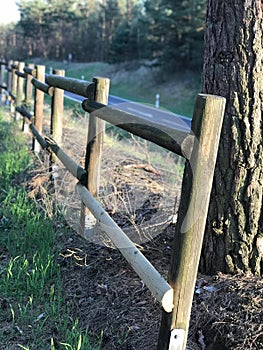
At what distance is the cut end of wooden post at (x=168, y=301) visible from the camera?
2.16 meters

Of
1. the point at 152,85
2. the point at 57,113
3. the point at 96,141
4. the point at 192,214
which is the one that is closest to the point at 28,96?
the point at 57,113

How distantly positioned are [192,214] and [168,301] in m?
0.45

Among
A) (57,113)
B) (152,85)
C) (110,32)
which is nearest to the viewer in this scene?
(57,113)

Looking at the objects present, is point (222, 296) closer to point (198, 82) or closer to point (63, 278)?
point (63, 278)

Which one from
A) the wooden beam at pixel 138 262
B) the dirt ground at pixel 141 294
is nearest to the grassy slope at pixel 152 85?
the dirt ground at pixel 141 294

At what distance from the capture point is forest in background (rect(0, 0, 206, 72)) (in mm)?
30688

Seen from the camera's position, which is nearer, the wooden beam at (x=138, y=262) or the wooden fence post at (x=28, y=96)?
the wooden beam at (x=138, y=262)

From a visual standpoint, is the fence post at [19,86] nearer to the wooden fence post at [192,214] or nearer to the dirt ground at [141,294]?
the dirt ground at [141,294]

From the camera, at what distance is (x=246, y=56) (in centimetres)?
263

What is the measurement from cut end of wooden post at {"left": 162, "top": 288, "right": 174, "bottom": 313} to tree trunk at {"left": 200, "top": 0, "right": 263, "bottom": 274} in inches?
27.8

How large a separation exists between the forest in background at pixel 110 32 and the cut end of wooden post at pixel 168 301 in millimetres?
29172

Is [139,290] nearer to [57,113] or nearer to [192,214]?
[192,214]

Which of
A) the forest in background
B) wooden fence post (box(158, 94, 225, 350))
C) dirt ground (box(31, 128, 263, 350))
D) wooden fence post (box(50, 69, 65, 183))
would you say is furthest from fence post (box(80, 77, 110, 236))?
the forest in background

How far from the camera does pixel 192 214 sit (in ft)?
6.97
